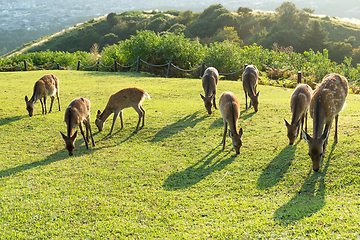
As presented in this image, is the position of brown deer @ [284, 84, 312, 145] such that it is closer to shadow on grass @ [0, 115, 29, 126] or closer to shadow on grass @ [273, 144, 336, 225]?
shadow on grass @ [273, 144, 336, 225]

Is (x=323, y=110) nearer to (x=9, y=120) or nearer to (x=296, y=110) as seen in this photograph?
(x=296, y=110)

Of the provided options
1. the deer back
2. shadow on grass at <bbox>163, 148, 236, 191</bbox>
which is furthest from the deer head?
shadow on grass at <bbox>163, 148, 236, 191</bbox>

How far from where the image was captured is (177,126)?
383 inches

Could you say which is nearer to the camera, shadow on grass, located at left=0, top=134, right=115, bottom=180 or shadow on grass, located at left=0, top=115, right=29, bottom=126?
shadow on grass, located at left=0, top=134, right=115, bottom=180

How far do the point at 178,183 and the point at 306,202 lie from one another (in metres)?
2.71

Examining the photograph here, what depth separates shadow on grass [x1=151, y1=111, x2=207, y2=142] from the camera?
29.4 ft

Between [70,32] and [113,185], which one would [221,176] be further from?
[70,32]

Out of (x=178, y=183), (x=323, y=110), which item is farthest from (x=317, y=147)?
(x=178, y=183)

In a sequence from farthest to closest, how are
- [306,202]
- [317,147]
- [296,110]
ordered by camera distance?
[296,110] < [317,147] < [306,202]

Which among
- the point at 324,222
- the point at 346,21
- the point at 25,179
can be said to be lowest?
the point at 25,179

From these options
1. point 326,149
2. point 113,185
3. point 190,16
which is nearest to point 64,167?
point 113,185

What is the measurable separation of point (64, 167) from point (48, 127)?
12.2 ft

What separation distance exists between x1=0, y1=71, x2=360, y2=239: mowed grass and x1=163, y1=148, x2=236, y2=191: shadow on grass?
0.02m

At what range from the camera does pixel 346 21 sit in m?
65.3
